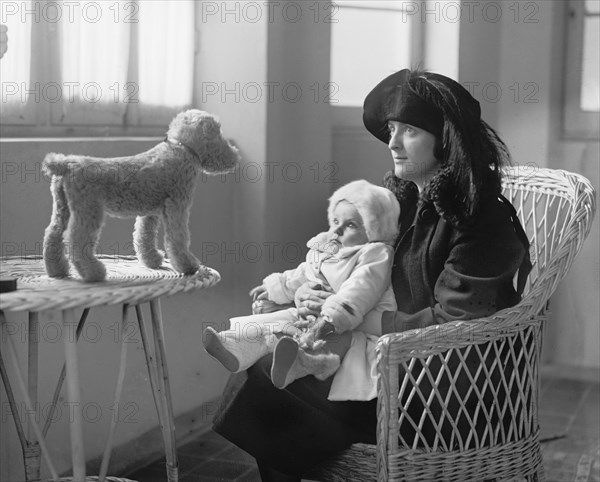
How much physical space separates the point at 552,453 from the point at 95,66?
2.06 m

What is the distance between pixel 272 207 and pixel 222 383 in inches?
27.5

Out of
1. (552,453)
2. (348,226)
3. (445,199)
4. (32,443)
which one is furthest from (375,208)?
(552,453)

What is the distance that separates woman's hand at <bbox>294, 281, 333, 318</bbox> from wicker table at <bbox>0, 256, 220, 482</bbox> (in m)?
0.34

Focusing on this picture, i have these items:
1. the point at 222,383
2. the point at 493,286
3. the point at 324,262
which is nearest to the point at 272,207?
the point at 222,383

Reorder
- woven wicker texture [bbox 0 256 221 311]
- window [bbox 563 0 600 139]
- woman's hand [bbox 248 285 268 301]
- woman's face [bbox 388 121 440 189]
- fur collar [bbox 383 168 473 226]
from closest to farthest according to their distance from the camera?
woven wicker texture [bbox 0 256 221 311] → fur collar [bbox 383 168 473 226] → woman's face [bbox 388 121 440 189] → woman's hand [bbox 248 285 268 301] → window [bbox 563 0 600 139]

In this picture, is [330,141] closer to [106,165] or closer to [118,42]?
[118,42]

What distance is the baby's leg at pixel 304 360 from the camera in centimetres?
211

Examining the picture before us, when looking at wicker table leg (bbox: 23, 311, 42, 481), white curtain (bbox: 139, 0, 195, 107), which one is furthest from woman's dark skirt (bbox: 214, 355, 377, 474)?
white curtain (bbox: 139, 0, 195, 107)

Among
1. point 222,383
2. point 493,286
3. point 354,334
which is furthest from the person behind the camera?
point 222,383

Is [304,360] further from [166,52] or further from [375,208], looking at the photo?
[166,52]

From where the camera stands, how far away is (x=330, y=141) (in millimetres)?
3613

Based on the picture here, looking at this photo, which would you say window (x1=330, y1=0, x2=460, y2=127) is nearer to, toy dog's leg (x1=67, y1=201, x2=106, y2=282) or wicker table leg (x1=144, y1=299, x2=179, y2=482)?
wicker table leg (x1=144, y1=299, x2=179, y2=482)

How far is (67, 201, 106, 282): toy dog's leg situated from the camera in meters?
1.89

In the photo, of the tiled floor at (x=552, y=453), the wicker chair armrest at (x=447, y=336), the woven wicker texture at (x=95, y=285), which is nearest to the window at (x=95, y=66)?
the woven wicker texture at (x=95, y=285)
